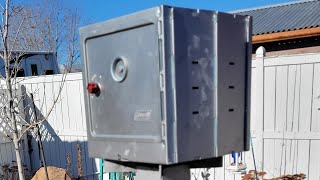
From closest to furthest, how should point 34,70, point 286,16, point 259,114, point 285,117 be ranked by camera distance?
point 285,117, point 259,114, point 286,16, point 34,70

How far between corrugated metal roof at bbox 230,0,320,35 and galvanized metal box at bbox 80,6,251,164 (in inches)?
210

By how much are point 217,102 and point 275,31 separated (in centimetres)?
570

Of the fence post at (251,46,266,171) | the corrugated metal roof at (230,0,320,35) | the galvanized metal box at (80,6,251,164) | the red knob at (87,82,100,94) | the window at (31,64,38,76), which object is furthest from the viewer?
the window at (31,64,38,76)

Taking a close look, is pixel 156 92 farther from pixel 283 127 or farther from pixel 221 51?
pixel 283 127

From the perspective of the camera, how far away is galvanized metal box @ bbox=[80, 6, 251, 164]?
1.23 m

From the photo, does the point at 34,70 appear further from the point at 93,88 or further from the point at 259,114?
the point at 93,88

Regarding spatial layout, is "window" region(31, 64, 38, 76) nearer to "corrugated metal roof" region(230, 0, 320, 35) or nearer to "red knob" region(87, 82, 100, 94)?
"corrugated metal roof" region(230, 0, 320, 35)

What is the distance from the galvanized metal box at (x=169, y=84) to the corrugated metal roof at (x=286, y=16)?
5.34 meters

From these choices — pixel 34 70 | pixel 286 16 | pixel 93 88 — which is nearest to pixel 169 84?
pixel 93 88

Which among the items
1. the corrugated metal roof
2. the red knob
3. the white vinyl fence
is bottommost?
the white vinyl fence

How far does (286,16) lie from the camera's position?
7395 millimetres

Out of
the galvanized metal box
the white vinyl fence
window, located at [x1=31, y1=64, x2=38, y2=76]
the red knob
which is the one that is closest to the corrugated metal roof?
the white vinyl fence

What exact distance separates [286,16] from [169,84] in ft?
23.2

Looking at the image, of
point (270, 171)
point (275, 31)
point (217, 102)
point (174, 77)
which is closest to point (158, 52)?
point (174, 77)
